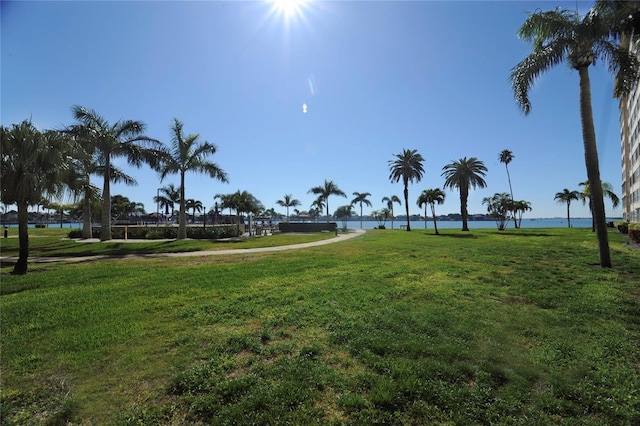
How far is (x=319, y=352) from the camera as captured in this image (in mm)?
4715

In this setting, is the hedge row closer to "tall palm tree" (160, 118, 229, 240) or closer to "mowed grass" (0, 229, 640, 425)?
"tall palm tree" (160, 118, 229, 240)

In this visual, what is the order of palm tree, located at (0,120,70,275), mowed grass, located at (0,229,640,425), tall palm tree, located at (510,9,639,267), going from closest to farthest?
mowed grass, located at (0,229,640,425), palm tree, located at (0,120,70,275), tall palm tree, located at (510,9,639,267)

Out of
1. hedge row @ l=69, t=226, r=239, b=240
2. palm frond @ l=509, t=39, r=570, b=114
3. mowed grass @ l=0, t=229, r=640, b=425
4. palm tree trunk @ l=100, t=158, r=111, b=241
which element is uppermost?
palm frond @ l=509, t=39, r=570, b=114

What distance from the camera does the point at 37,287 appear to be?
871cm

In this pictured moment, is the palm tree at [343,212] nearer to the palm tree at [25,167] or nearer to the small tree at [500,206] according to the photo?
the small tree at [500,206]

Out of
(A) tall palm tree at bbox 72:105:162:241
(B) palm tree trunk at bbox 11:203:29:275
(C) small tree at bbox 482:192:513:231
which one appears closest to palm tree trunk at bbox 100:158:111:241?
(A) tall palm tree at bbox 72:105:162:241

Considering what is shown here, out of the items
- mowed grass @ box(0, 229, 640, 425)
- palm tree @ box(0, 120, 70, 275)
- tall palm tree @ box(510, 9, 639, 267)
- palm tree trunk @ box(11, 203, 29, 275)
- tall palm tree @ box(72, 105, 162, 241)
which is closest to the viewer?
mowed grass @ box(0, 229, 640, 425)

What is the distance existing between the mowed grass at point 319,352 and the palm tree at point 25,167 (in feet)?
9.02

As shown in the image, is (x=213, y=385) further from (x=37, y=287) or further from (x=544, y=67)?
(x=544, y=67)

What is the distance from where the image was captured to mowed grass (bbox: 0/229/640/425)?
343 centimetres

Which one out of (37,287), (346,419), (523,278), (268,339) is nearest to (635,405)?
(346,419)

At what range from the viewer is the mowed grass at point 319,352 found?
3428mm

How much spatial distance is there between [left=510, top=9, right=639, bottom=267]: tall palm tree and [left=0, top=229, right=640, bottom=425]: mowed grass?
5215mm

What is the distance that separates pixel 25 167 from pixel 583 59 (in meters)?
20.1
